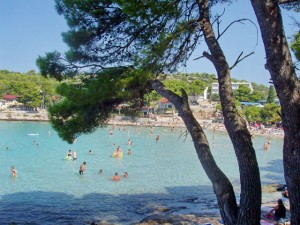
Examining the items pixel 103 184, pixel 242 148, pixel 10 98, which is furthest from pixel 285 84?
pixel 10 98

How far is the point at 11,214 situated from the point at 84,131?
328 inches

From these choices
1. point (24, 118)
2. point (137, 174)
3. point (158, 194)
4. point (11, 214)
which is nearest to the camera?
point (11, 214)

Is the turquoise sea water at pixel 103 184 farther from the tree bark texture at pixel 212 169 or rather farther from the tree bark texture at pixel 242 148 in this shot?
the tree bark texture at pixel 242 148

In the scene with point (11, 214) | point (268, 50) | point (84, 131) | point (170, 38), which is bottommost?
point (11, 214)

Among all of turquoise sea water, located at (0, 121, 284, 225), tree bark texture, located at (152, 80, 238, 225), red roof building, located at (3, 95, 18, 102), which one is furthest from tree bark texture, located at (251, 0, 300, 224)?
red roof building, located at (3, 95, 18, 102)

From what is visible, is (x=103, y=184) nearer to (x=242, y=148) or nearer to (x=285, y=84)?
(x=242, y=148)

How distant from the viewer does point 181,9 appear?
5000mm

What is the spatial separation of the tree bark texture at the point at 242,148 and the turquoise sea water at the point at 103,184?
813cm

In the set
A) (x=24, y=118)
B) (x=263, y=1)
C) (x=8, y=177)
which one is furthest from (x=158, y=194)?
(x=24, y=118)

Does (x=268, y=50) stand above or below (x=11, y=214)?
above

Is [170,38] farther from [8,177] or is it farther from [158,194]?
[8,177]

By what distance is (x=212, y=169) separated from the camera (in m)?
4.56

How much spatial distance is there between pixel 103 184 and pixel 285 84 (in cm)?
1528

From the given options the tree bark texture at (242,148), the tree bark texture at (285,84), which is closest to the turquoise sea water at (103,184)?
the tree bark texture at (242,148)
